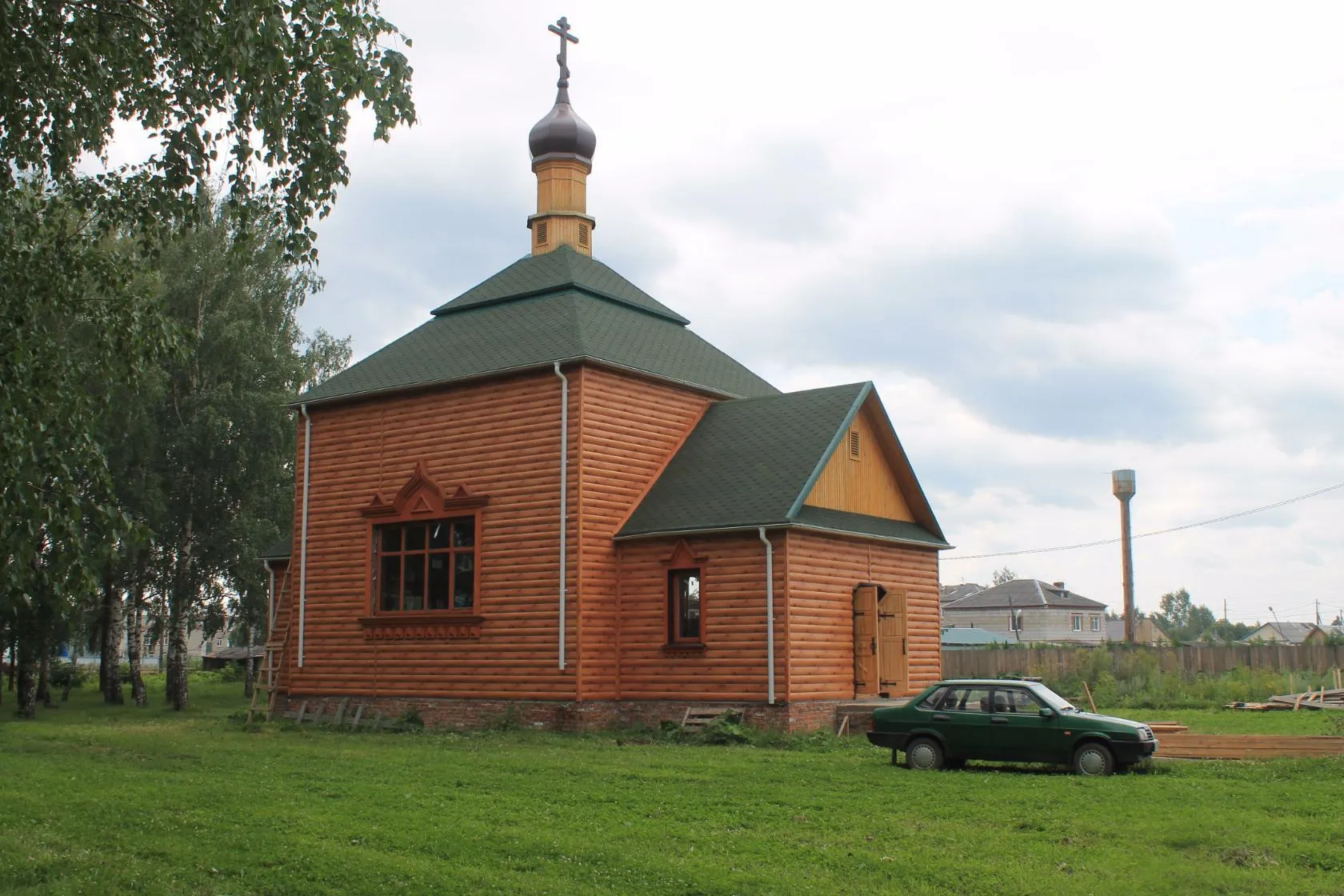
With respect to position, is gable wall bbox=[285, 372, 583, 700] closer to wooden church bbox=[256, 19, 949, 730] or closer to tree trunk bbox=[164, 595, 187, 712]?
wooden church bbox=[256, 19, 949, 730]

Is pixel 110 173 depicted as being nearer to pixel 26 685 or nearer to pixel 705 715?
pixel 705 715

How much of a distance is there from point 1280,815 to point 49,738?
19.0 meters

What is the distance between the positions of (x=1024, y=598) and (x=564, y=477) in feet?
221

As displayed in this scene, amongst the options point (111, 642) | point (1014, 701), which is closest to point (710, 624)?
point (1014, 701)

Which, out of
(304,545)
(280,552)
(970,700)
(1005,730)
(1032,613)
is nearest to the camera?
(1005,730)

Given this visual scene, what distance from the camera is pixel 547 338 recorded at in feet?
77.7

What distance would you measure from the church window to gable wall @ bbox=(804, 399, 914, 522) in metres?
6.41

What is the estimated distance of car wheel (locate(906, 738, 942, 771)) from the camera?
16.1 metres

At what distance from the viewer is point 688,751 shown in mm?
18422

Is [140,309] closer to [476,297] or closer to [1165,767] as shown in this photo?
[1165,767]

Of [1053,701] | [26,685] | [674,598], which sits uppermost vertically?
[674,598]

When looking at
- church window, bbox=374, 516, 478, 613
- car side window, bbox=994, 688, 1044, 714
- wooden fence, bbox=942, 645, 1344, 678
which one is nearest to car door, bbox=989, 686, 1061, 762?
car side window, bbox=994, 688, 1044, 714

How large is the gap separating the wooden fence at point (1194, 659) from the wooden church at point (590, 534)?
1371cm

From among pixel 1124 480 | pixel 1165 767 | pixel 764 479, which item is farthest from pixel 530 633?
pixel 1124 480
